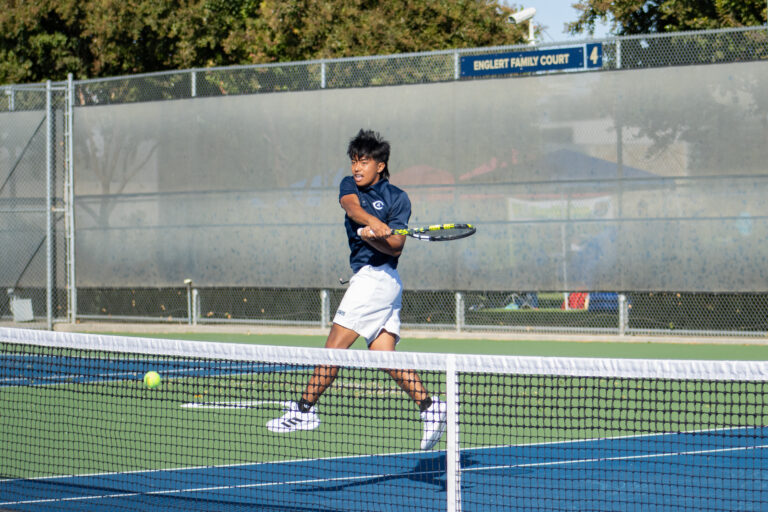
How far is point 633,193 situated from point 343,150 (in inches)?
159

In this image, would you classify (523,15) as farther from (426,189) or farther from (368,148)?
(368,148)

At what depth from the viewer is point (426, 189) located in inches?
519

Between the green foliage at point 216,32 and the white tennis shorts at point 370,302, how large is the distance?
14639mm

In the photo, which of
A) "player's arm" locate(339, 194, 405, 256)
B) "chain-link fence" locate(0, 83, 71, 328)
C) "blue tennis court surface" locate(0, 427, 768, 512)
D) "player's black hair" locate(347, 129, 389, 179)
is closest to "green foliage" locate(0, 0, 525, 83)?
"chain-link fence" locate(0, 83, 71, 328)

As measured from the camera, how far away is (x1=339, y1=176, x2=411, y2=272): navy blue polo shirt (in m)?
5.25

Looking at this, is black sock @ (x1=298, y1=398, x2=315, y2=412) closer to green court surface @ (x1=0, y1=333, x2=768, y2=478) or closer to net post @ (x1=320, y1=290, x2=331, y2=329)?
green court surface @ (x1=0, y1=333, x2=768, y2=478)

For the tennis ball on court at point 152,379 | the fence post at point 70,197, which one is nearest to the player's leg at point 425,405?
the tennis ball on court at point 152,379

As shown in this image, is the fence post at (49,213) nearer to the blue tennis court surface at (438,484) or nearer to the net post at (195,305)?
the net post at (195,305)

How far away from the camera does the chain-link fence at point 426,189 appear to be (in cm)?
1197

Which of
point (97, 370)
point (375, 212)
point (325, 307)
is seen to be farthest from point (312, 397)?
point (325, 307)

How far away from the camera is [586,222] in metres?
12.4

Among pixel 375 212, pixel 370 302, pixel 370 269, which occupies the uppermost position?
pixel 375 212

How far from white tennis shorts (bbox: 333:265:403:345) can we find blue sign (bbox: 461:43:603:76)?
797 centimetres

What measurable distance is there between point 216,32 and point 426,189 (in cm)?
1014
